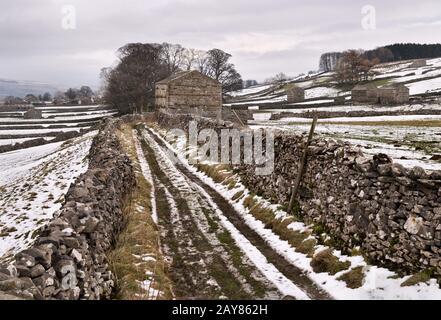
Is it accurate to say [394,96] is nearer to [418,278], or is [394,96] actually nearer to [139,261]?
[418,278]

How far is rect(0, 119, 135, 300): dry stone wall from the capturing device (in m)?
6.17

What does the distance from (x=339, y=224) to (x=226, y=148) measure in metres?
11.1

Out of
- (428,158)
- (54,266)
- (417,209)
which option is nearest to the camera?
(54,266)

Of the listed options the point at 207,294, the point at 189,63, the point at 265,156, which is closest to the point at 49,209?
the point at 265,156

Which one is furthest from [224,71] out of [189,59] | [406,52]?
[406,52]

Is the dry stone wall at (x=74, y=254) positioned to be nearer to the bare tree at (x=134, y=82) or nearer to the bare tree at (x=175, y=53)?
the bare tree at (x=134, y=82)

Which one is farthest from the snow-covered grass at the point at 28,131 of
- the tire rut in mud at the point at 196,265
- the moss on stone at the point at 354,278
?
the moss on stone at the point at 354,278

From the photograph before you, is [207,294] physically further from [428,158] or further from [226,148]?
[226,148]

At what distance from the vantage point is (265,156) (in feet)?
53.3

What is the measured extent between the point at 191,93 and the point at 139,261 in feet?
163

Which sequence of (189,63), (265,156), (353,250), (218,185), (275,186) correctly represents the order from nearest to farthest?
(353,250) < (275,186) < (265,156) < (218,185) < (189,63)

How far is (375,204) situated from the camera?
9516mm

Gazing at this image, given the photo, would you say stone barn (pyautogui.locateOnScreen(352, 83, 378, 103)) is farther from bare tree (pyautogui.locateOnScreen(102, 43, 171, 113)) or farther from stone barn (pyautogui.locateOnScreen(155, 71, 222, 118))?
bare tree (pyautogui.locateOnScreen(102, 43, 171, 113))

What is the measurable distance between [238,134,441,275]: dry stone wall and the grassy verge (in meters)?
4.42
